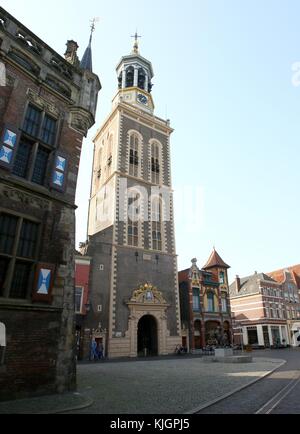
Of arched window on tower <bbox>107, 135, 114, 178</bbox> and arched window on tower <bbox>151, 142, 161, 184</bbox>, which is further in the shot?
arched window on tower <bbox>151, 142, 161, 184</bbox>

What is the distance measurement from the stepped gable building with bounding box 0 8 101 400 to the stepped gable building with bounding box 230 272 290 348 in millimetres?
46770

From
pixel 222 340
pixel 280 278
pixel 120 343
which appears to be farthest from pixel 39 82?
pixel 280 278

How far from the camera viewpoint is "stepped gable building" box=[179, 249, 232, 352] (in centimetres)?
3428

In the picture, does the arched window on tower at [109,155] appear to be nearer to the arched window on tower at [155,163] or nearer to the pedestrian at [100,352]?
the arched window on tower at [155,163]

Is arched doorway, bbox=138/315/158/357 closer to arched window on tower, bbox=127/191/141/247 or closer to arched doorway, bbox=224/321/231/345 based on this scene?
arched window on tower, bbox=127/191/141/247

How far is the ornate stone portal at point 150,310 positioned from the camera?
27.6 metres

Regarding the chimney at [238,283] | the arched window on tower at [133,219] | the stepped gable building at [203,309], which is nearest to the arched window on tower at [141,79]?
the arched window on tower at [133,219]

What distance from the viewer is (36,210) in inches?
374

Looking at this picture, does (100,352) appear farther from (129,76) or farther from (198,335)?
(129,76)

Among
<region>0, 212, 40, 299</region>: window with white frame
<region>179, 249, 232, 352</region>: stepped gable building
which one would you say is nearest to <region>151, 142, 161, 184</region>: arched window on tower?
<region>179, 249, 232, 352</region>: stepped gable building

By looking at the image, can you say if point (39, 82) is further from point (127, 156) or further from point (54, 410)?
point (127, 156)

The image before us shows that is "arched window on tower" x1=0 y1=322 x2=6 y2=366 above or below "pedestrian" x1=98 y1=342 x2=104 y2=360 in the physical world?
above

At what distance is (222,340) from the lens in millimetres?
36312

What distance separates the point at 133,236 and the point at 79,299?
893cm
